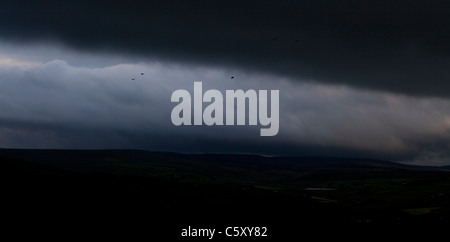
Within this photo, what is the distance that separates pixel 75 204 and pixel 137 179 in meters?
93.2
